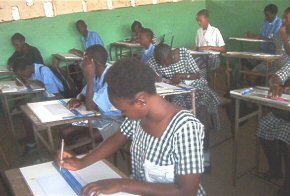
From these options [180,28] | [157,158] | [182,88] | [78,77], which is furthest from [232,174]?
[180,28]

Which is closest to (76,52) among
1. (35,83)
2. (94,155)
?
(35,83)

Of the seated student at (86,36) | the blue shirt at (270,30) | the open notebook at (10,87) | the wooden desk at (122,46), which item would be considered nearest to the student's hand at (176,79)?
the open notebook at (10,87)

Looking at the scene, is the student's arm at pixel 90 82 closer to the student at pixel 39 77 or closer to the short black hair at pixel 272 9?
the student at pixel 39 77

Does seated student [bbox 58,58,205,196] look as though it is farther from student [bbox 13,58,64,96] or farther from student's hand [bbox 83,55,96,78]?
student [bbox 13,58,64,96]

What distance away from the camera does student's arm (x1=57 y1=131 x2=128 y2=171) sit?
1429mm

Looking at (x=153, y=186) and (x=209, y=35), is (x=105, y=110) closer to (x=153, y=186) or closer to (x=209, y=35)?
(x=153, y=186)

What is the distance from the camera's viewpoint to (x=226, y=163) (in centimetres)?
312

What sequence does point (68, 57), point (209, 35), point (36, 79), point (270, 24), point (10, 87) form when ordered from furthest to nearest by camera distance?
1. point (209, 35)
2. point (270, 24)
3. point (68, 57)
4. point (10, 87)
5. point (36, 79)

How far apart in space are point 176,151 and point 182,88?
5.85 feet

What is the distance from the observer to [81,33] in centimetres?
616

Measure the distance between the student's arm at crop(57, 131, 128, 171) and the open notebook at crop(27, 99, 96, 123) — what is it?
81cm

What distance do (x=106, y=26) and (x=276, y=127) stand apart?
466 cm

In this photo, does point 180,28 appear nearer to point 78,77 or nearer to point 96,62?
point 78,77

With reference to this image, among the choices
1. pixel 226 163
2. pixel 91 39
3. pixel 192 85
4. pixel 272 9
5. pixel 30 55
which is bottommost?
pixel 226 163
